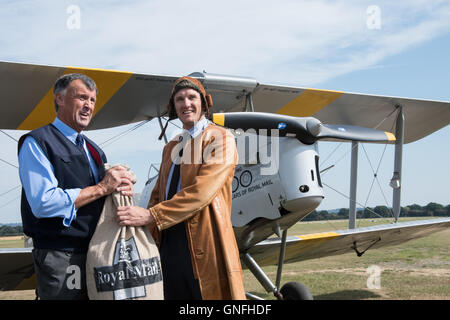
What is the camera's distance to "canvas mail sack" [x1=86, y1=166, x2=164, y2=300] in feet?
5.23

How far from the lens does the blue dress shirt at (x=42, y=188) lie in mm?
1572

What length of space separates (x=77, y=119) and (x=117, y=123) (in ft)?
13.1

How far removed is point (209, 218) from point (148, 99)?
3526 millimetres

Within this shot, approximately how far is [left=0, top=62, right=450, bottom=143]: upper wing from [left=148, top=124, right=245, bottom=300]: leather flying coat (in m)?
2.77

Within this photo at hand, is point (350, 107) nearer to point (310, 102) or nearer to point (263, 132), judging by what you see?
point (310, 102)

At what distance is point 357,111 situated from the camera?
6.52m

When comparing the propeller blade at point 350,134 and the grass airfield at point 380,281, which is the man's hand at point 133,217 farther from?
the grass airfield at point 380,281

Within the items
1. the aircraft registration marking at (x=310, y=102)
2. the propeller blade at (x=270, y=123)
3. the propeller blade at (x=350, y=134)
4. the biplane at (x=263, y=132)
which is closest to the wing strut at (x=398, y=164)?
the biplane at (x=263, y=132)

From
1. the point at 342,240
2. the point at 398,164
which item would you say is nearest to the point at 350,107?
the point at 398,164

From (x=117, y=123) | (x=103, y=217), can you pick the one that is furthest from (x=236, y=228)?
(x=103, y=217)

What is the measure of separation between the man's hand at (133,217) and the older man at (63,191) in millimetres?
82

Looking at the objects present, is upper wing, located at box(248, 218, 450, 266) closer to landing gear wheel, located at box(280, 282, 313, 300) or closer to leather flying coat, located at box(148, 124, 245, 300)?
landing gear wheel, located at box(280, 282, 313, 300)

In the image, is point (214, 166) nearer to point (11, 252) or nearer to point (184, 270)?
point (184, 270)

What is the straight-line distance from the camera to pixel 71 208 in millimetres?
1605
